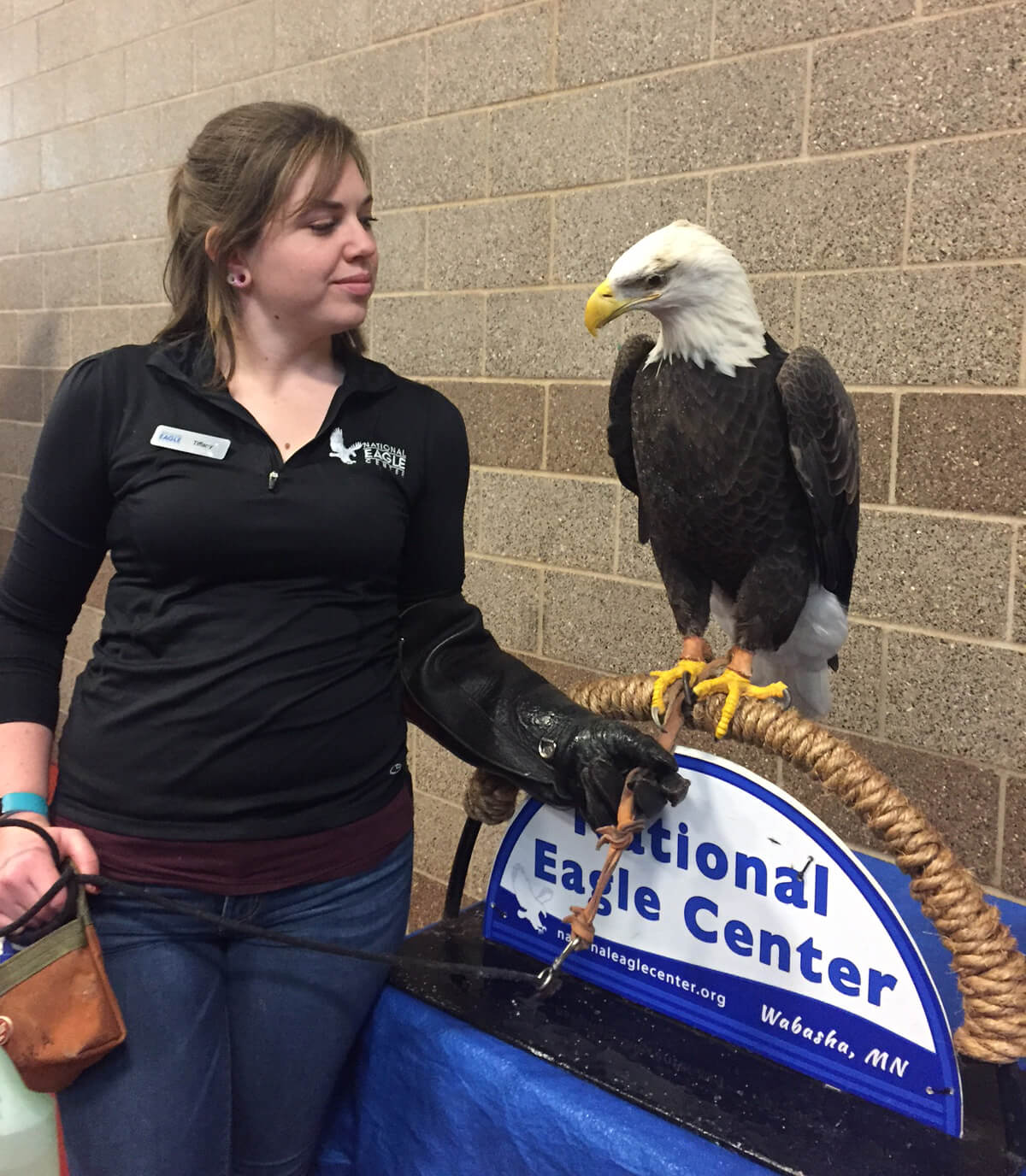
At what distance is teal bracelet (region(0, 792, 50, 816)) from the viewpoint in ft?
3.22

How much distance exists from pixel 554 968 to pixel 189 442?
25.3 inches

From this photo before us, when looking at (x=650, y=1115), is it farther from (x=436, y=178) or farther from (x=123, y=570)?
(x=436, y=178)

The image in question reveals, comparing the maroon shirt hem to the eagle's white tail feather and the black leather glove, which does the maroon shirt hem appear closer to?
the black leather glove

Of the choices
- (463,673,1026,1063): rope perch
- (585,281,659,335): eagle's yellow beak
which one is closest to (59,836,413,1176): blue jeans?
(463,673,1026,1063): rope perch

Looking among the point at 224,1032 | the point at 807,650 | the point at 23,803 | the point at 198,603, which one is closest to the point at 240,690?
the point at 198,603

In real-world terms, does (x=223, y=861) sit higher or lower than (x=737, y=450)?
lower

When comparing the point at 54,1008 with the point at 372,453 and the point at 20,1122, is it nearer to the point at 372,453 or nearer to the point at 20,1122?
the point at 20,1122

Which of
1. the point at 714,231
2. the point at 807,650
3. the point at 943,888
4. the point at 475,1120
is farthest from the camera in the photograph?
the point at 714,231

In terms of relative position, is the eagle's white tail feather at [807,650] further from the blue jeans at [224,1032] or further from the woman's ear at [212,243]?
the woman's ear at [212,243]

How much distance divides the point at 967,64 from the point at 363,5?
1549 millimetres

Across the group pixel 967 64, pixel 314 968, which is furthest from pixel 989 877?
pixel 967 64

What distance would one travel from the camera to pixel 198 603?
103cm

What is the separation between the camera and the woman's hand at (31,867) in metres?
0.94

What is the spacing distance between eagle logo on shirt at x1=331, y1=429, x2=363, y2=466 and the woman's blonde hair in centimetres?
13
